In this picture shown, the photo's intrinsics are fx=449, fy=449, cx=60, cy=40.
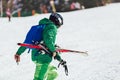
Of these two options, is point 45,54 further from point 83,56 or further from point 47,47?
point 83,56

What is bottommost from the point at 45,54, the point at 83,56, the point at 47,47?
the point at 83,56

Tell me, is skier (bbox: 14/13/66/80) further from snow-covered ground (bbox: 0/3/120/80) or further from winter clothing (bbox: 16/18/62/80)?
snow-covered ground (bbox: 0/3/120/80)

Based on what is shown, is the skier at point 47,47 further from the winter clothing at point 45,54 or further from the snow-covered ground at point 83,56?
the snow-covered ground at point 83,56

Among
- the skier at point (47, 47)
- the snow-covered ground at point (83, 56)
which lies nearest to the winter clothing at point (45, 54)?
the skier at point (47, 47)

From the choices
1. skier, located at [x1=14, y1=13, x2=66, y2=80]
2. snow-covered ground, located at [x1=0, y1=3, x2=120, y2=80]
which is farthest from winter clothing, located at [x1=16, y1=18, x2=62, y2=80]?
snow-covered ground, located at [x1=0, y1=3, x2=120, y2=80]

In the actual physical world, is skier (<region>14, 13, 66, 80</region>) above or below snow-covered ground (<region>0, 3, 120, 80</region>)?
above

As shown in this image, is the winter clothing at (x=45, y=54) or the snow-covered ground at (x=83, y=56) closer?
the winter clothing at (x=45, y=54)

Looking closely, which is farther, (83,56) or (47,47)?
(83,56)

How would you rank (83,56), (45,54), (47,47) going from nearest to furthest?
(47,47)
(45,54)
(83,56)

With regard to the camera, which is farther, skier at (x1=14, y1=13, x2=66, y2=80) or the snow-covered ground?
the snow-covered ground

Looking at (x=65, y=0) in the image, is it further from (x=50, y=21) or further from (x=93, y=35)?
(x=50, y=21)

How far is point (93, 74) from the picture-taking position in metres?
11.2

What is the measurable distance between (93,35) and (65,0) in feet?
92.9

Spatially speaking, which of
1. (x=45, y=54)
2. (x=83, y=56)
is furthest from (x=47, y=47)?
(x=83, y=56)
